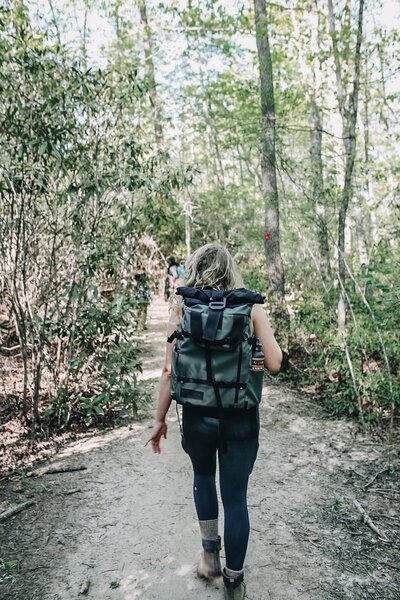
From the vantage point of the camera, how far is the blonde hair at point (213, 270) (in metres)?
2.36

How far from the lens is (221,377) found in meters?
2.13

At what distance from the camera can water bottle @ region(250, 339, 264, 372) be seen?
7.22 ft

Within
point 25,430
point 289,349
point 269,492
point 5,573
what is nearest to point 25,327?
point 25,430

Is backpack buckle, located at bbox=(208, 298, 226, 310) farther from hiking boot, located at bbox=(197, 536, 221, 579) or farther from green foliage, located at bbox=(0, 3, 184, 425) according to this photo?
green foliage, located at bbox=(0, 3, 184, 425)

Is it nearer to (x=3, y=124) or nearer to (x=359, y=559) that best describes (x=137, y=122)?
(x=3, y=124)

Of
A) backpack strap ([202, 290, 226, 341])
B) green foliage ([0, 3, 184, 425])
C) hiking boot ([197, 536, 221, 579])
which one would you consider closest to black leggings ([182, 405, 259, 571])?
hiking boot ([197, 536, 221, 579])

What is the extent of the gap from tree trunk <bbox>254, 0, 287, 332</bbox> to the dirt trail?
3.42 meters

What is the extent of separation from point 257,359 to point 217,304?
1.12ft

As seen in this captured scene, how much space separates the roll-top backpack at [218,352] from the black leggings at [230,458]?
0.39ft

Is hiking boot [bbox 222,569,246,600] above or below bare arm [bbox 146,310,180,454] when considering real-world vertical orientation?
below

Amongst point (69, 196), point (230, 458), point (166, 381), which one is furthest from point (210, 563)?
point (69, 196)

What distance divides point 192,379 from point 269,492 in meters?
2.27

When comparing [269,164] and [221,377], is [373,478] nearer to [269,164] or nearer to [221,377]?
[221,377]

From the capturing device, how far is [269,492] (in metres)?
3.92
